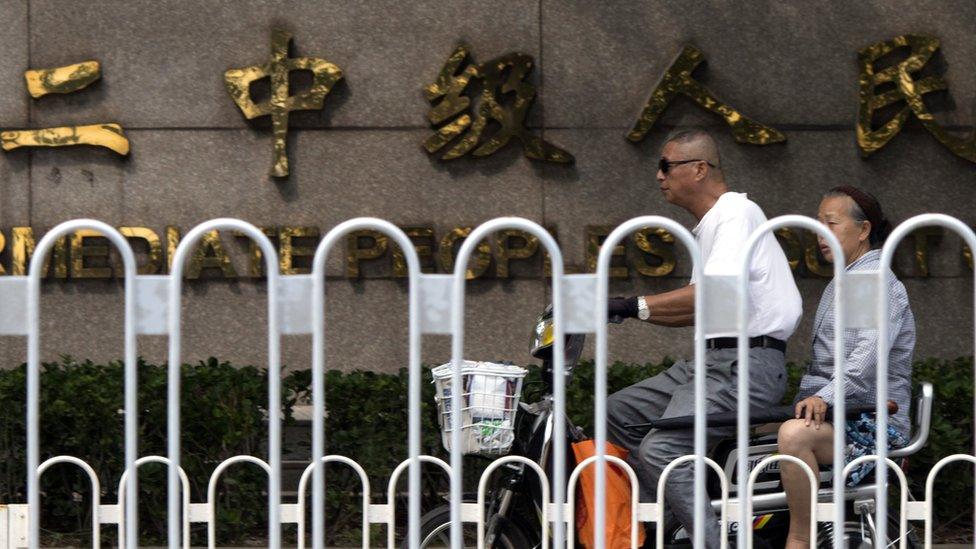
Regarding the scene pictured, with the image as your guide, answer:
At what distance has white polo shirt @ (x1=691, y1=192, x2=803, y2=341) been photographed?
4.23 m

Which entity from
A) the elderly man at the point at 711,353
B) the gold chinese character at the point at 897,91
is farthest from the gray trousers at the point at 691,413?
the gold chinese character at the point at 897,91

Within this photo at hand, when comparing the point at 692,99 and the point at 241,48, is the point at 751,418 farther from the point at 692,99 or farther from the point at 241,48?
the point at 241,48

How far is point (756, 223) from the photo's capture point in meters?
4.29

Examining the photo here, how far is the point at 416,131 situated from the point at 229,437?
2582 millimetres

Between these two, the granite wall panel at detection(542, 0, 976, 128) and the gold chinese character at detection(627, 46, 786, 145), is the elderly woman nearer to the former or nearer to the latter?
the gold chinese character at detection(627, 46, 786, 145)

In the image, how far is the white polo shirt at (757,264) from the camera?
4.23 metres

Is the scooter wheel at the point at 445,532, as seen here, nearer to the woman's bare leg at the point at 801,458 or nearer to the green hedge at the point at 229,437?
the woman's bare leg at the point at 801,458

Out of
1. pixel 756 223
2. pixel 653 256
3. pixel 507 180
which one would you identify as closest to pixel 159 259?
pixel 507 180

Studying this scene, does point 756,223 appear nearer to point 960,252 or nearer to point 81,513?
point 81,513

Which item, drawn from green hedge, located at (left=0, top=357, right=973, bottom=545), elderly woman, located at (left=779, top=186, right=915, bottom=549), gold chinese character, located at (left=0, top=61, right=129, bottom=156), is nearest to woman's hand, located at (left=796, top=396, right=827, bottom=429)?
elderly woman, located at (left=779, top=186, right=915, bottom=549)

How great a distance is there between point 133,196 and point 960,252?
15.2 feet

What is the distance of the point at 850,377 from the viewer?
415 cm

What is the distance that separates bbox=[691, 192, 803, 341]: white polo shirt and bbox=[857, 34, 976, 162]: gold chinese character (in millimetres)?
3450

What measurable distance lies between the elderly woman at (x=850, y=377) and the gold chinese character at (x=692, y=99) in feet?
10.5
